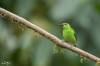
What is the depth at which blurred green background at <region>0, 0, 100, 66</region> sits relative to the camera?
97.0 inches

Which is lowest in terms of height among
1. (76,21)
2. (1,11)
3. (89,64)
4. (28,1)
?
(1,11)

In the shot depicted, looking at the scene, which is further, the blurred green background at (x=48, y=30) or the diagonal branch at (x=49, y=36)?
the blurred green background at (x=48, y=30)

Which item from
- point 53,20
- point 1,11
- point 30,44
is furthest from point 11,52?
point 1,11

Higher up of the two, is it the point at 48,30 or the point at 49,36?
the point at 48,30

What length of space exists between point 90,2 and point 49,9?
29 centimetres

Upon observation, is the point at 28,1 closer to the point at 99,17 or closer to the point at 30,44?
the point at 30,44

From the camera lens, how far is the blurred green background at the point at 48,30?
8.09ft

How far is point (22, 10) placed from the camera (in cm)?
267

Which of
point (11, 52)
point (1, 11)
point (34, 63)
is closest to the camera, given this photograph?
point (1, 11)

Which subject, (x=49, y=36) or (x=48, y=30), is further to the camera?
(x=48, y=30)

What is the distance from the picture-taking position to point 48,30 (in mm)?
2525

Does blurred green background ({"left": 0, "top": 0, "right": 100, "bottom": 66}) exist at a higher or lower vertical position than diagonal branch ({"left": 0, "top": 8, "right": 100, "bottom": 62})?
higher

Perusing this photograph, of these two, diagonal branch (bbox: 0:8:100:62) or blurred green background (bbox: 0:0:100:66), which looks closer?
diagonal branch (bbox: 0:8:100:62)

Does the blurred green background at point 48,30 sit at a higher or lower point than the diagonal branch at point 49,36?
higher
